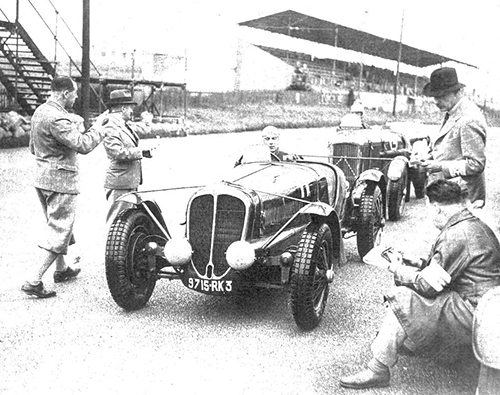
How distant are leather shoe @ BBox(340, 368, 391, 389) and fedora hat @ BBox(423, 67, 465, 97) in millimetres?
2310

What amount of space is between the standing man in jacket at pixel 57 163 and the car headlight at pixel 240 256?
1714mm

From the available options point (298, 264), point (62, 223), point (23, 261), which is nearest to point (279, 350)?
point (298, 264)

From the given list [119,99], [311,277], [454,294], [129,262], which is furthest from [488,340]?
[119,99]

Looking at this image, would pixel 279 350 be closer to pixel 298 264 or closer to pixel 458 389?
pixel 298 264

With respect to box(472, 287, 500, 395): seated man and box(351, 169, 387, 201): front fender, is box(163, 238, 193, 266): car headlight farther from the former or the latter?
box(351, 169, 387, 201): front fender

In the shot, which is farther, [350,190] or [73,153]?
[350,190]

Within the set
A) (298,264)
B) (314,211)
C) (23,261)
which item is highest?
(314,211)

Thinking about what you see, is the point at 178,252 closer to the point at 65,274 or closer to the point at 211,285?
the point at 211,285

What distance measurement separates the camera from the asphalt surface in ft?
13.2

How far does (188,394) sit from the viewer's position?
3859mm

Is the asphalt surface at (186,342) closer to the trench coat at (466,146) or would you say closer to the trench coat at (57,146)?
the trench coat at (466,146)

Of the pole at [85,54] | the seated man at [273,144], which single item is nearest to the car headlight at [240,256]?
the seated man at [273,144]

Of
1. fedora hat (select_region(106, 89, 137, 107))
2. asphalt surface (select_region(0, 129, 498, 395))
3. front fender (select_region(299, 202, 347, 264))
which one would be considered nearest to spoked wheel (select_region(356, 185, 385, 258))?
asphalt surface (select_region(0, 129, 498, 395))

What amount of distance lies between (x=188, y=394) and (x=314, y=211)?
79.4 inches
